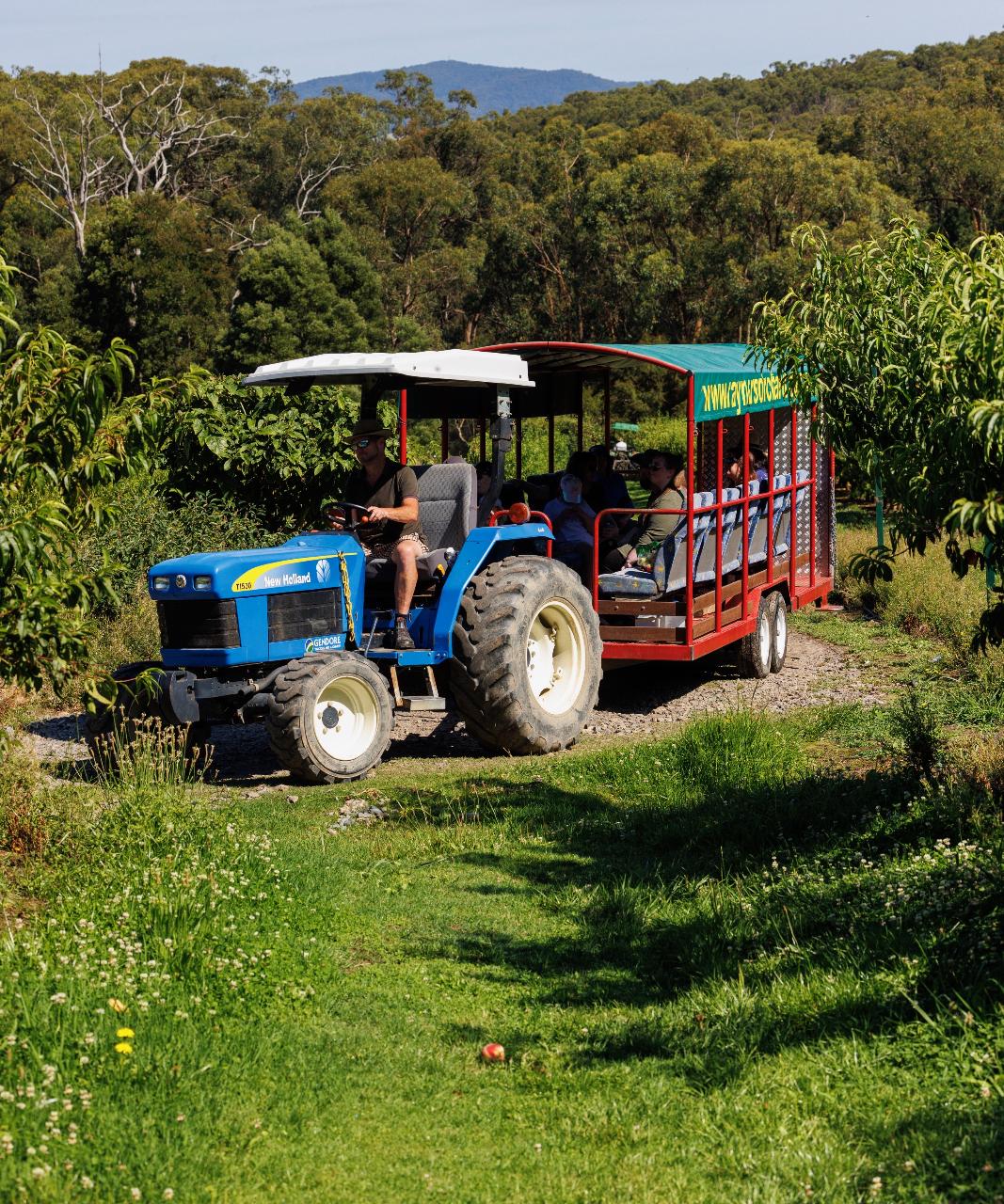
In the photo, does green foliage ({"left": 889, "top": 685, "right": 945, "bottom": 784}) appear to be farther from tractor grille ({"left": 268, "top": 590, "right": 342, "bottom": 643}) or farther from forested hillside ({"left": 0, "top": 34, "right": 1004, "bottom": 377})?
forested hillside ({"left": 0, "top": 34, "right": 1004, "bottom": 377})

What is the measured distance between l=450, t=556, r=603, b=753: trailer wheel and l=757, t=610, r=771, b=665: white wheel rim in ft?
7.66

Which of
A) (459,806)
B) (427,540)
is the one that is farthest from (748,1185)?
(427,540)

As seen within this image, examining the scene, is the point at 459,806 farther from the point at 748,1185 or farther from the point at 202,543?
the point at 202,543

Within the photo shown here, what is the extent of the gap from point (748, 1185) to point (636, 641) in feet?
23.4

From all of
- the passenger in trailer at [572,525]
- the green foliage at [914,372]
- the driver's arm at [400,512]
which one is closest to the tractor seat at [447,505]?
the driver's arm at [400,512]

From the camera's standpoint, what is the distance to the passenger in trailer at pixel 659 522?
1195cm

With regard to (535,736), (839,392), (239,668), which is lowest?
(535,736)

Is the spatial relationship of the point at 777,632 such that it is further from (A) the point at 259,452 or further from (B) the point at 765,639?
(A) the point at 259,452

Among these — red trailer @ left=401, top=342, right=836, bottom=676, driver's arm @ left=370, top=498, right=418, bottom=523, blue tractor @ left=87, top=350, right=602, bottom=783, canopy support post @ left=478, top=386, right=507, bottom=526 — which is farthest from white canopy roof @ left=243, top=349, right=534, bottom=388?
driver's arm @ left=370, top=498, right=418, bottom=523

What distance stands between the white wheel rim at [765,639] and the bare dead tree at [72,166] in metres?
36.8

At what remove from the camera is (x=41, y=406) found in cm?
556

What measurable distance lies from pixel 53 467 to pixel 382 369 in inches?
162

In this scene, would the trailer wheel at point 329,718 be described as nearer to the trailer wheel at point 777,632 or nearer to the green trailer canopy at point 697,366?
the green trailer canopy at point 697,366

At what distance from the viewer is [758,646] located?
41.7 feet
